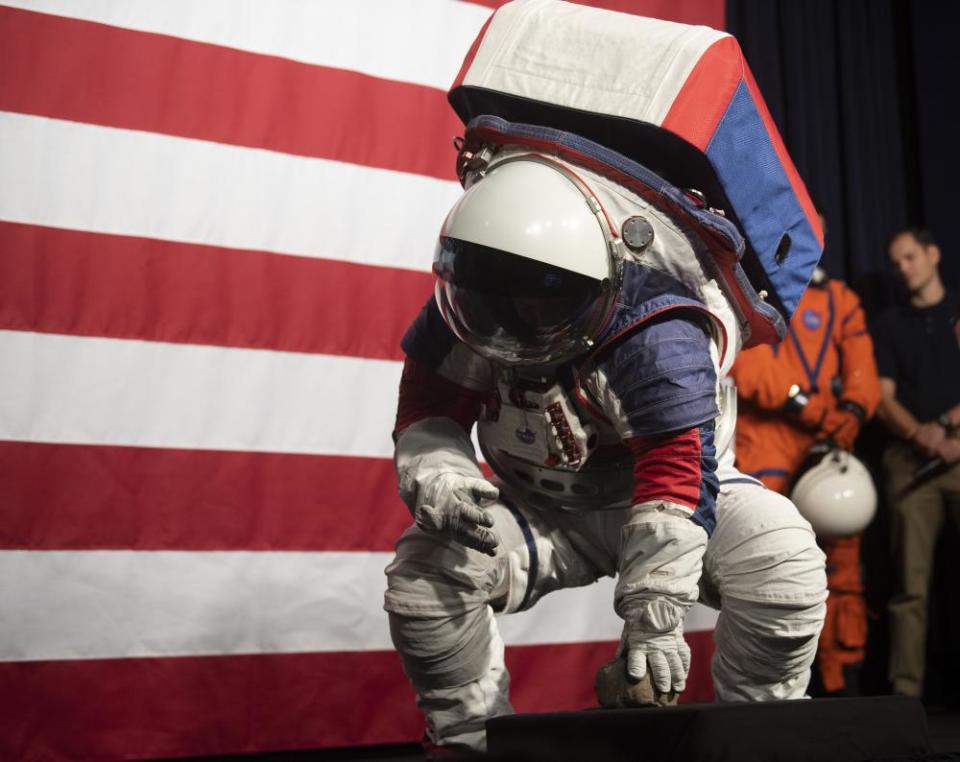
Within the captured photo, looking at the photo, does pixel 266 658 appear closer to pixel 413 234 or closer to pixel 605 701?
pixel 413 234

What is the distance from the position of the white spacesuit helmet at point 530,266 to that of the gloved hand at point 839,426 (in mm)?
1626

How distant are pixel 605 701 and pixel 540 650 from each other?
1.30 metres

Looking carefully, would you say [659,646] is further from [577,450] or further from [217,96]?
[217,96]

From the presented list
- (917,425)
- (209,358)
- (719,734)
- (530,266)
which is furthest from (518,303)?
(917,425)

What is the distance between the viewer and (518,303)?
113 cm

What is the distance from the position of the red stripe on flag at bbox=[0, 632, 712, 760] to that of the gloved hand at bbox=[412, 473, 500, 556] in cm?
106

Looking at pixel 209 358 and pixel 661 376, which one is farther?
pixel 209 358

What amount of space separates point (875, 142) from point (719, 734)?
93.3 inches

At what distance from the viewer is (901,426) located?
8.96 ft

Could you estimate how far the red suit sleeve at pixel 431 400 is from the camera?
131 cm

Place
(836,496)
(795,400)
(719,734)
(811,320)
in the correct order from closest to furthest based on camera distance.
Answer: (719,734) → (836,496) → (795,400) → (811,320)

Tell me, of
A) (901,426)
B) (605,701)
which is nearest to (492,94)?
(605,701)

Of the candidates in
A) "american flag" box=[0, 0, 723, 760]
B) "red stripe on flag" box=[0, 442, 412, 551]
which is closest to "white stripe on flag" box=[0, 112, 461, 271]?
"american flag" box=[0, 0, 723, 760]

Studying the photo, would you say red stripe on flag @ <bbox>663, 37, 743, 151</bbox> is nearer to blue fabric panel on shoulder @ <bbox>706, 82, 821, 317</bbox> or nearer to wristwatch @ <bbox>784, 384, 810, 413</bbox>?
blue fabric panel on shoulder @ <bbox>706, 82, 821, 317</bbox>
